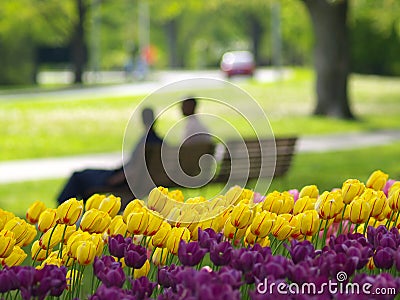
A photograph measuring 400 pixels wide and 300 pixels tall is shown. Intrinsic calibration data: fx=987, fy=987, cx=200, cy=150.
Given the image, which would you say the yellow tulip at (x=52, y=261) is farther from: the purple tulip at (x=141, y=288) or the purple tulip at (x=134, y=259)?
the purple tulip at (x=141, y=288)

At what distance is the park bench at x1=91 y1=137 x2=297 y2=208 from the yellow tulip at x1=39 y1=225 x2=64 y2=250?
4.11 meters

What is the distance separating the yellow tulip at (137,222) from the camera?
11.7 feet

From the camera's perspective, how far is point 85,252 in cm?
337

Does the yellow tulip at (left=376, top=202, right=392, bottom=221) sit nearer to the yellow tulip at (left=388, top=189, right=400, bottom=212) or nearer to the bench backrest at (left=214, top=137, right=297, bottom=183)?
the yellow tulip at (left=388, top=189, right=400, bottom=212)

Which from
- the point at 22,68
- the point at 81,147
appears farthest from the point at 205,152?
the point at 22,68

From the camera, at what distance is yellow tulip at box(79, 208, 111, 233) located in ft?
12.1

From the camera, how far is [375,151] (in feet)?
54.9

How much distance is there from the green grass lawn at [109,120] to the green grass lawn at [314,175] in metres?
1.46

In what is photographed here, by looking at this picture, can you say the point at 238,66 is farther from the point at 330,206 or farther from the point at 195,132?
the point at 330,206

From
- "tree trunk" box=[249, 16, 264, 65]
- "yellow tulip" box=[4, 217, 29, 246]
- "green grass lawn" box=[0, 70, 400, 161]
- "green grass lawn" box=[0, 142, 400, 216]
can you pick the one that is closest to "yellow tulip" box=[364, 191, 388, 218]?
"yellow tulip" box=[4, 217, 29, 246]

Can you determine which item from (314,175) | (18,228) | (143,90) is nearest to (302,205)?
(18,228)

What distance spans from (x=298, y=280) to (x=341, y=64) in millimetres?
21388

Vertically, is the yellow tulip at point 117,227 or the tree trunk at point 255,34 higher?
the yellow tulip at point 117,227

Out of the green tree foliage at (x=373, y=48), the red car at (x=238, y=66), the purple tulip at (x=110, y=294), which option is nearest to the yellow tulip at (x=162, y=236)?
the purple tulip at (x=110, y=294)
